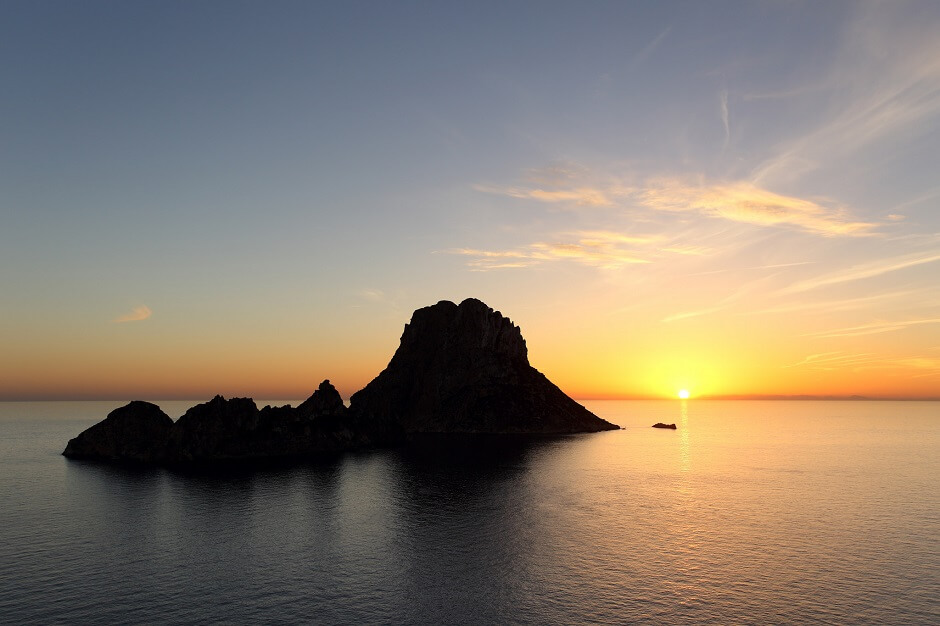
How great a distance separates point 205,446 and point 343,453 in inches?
1886

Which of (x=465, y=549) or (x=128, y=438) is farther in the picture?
(x=128, y=438)

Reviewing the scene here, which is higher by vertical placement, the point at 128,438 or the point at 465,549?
the point at 128,438

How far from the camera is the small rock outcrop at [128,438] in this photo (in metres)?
169

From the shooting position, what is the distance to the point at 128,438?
173125mm

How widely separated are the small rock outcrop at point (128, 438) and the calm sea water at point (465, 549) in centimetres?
2967

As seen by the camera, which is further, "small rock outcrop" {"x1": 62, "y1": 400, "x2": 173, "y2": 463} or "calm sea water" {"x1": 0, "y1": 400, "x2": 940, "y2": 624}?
"small rock outcrop" {"x1": 62, "y1": 400, "x2": 173, "y2": 463}

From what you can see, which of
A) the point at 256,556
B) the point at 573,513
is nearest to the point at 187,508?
the point at 256,556

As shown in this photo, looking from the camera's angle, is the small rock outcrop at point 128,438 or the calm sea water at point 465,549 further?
the small rock outcrop at point 128,438

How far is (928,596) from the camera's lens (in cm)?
5794

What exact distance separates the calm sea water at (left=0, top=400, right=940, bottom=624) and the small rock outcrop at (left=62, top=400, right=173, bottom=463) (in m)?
29.7

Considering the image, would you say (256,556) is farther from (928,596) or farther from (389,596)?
(928,596)

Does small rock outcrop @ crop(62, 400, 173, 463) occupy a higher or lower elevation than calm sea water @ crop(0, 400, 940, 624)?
higher

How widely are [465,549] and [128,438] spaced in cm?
14787

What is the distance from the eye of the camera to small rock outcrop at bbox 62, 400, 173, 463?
169125 millimetres
